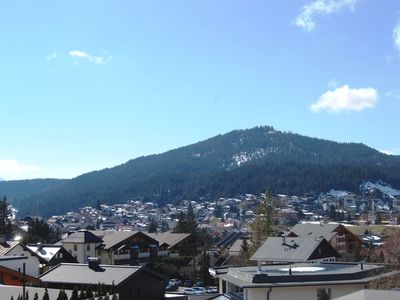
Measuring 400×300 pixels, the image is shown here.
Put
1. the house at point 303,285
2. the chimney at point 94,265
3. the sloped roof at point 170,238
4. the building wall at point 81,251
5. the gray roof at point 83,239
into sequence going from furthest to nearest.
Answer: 1. the sloped roof at point 170,238
2. the gray roof at point 83,239
3. the building wall at point 81,251
4. the chimney at point 94,265
5. the house at point 303,285

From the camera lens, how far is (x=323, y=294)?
2659cm

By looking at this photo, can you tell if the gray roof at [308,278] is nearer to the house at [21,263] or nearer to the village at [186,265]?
the village at [186,265]

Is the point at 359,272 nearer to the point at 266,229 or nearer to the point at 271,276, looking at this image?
the point at 271,276

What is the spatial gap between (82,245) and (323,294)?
46283 mm

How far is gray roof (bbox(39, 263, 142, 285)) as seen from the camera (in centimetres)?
3438

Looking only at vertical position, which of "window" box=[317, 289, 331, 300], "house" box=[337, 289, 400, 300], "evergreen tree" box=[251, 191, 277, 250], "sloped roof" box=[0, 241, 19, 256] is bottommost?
"window" box=[317, 289, 331, 300]

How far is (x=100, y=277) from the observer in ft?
114

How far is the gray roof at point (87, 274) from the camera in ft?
113

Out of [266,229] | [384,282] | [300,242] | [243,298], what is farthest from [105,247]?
[384,282]

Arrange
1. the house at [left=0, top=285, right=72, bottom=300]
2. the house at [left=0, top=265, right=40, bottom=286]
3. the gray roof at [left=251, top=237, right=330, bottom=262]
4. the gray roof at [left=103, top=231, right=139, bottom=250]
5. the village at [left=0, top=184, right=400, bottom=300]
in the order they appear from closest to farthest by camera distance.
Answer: the village at [left=0, top=184, right=400, bottom=300]
the house at [left=0, top=285, right=72, bottom=300]
the house at [left=0, top=265, right=40, bottom=286]
the gray roof at [left=251, top=237, right=330, bottom=262]
the gray roof at [left=103, top=231, right=139, bottom=250]

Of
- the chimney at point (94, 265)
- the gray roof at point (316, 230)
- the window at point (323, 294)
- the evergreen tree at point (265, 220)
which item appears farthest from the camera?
the gray roof at point (316, 230)

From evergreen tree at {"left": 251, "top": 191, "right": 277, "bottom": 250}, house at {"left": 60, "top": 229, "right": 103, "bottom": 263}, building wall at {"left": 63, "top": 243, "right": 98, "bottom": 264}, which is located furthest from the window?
house at {"left": 60, "top": 229, "right": 103, "bottom": 263}

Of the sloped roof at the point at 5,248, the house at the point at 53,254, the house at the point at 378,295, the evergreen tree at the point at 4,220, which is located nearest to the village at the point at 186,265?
the house at the point at 53,254

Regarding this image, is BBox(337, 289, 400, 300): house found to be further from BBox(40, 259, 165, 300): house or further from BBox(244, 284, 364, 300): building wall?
BBox(40, 259, 165, 300): house
